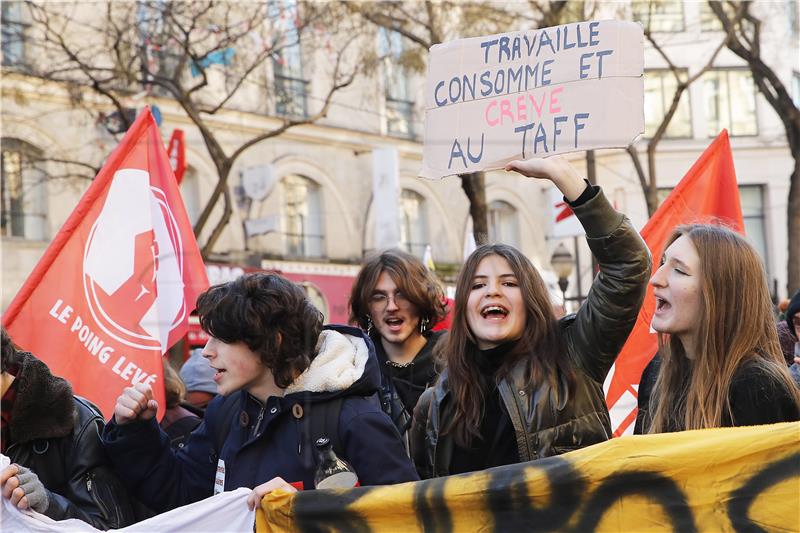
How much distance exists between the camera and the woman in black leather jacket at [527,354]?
3324 millimetres

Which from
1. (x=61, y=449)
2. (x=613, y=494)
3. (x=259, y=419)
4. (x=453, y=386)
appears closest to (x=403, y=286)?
(x=453, y=386)

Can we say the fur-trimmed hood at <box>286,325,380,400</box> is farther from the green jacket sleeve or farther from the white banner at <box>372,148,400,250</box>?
the white banner at <box>372,148,400,250</box>

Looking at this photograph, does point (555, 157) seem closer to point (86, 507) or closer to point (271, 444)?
point (271, 444)

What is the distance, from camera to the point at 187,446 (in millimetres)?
3646

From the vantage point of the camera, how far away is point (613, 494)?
106 inches

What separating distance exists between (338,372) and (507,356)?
584mm

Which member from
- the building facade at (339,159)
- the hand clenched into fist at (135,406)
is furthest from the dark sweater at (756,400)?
the building facade at (339,159)

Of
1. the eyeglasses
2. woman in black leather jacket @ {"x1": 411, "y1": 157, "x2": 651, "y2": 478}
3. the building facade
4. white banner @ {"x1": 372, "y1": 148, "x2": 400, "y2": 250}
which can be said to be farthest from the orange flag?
white banner @ {"x1": 372, "y1": 148, "x2": 400, "y2": 250}

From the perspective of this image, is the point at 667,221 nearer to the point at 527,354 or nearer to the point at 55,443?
the point at 527,354

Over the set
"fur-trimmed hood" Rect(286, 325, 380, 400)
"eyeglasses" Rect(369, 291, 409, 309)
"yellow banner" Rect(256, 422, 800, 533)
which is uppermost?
"eyeglasses" Rect(369, 291, 409, 309)

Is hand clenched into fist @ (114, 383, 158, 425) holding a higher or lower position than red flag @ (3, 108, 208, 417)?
lower

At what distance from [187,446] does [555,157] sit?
1443mm

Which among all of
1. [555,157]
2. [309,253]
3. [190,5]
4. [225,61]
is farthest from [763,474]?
[309,253]

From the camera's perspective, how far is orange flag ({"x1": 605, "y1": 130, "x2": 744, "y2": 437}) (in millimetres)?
5215
